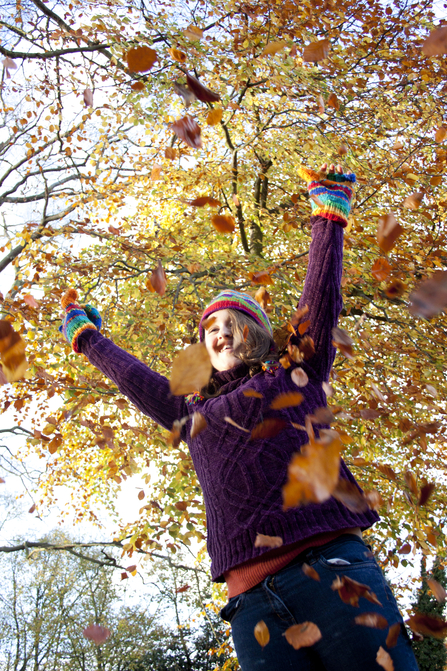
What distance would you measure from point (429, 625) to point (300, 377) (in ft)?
2.86

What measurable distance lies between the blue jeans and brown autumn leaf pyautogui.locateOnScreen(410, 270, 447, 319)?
79 centimetres

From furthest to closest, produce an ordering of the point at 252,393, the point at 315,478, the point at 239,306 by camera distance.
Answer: the point at 239,306 → the point at 252,393 → the point at 315,478

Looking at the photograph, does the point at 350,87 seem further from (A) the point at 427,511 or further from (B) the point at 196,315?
(A) the point at 427,511

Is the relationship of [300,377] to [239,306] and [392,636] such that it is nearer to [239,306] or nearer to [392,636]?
[239,306]

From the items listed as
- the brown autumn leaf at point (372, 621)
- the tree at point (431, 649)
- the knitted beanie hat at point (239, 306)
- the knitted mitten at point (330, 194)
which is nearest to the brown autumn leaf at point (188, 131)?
the knitted mitten at point (330, 194)

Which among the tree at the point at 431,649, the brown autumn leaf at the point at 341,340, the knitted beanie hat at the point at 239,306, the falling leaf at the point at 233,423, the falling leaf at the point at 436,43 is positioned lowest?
the tree at the point at 431,649

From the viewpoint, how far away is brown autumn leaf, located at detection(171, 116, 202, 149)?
65.2 inches

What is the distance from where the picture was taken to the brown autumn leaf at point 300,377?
1.67 m

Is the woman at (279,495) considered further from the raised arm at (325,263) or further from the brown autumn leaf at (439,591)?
the brown autumn leaf at (439,591)

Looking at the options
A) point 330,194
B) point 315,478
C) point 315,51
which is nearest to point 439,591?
point 315,478

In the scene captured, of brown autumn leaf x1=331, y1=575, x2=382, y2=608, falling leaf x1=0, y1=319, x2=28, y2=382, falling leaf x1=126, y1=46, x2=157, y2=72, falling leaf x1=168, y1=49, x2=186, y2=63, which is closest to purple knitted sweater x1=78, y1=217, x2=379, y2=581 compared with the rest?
brown autumn leaf x1=331, y1=575, x2=382, y2=608

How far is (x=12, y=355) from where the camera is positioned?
1.39 metres

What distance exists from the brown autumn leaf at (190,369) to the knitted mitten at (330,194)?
0.87 meters

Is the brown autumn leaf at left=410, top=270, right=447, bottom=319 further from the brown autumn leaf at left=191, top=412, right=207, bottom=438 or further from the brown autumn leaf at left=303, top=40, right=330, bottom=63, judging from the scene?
the brown autumn leaf at left=303, top=40, right=330, bottom=63
